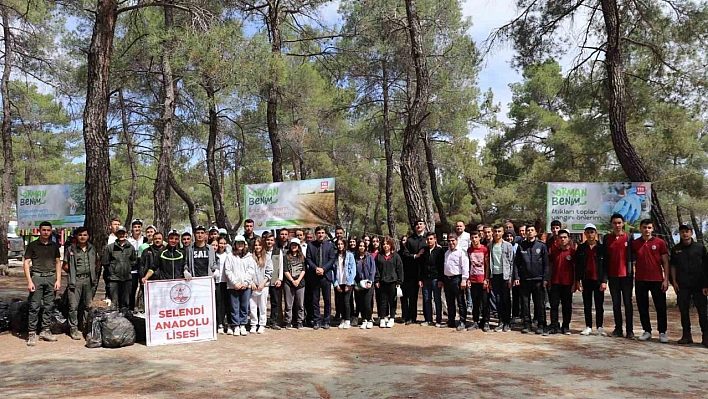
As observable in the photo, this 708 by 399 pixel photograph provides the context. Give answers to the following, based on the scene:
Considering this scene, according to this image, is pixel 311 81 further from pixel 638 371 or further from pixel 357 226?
pixel 357 226

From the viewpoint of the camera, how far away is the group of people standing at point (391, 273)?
26.3ft

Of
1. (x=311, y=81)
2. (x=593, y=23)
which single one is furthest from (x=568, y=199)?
(x=311, y=81)

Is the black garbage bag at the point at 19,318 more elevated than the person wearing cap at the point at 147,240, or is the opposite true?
the person wearing cap at the point at 147,240

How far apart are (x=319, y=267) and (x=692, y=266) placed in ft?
17.8

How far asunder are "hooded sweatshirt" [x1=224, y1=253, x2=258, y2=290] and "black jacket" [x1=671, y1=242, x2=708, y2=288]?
6216 millimetres

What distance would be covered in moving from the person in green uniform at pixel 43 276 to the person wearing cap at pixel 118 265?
69cm

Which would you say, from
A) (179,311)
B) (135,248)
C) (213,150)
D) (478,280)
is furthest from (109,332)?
(213,150)

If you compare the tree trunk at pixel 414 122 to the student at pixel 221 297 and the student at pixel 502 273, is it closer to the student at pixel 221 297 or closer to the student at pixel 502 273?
the student at pixel 502 273

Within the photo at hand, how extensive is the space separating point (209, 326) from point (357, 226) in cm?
3047

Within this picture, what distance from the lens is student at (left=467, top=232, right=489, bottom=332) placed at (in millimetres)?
8961

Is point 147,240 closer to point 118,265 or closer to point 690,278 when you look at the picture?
point 118,265

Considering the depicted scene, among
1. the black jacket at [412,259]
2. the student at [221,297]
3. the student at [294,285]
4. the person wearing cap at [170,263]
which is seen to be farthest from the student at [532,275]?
the person wearing cap at [170,263]

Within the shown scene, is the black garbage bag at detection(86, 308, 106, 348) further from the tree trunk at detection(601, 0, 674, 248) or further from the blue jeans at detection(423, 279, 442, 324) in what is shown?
the tree trunk at detection(601, 0, 674, 248)

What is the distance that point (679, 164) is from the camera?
2020 centimetres
